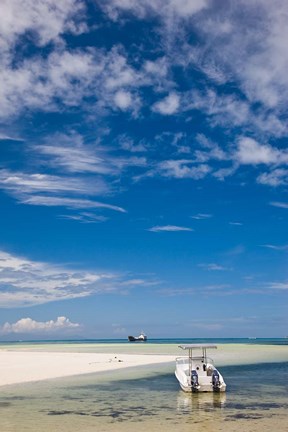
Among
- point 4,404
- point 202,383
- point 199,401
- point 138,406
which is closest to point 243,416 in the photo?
point 199,401

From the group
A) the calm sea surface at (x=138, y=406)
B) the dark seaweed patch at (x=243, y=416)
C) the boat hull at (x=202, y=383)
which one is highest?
the boat hull at (x=202, y=383)

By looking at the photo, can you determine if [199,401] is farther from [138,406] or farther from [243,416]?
[243,416]

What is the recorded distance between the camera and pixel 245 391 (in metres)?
30.8

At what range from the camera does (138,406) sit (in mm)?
25125

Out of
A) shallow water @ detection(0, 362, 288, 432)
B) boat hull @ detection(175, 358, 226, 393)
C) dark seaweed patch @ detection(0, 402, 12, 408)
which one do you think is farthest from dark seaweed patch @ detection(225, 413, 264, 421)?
dark seaweed patch @ detection(0, 402, 12, 408)

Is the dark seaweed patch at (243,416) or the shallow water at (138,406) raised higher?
the dark seaweed patch at (243,416)

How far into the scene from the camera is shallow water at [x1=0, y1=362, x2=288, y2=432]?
793 inches

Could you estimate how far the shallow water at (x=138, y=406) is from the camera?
2014 cm

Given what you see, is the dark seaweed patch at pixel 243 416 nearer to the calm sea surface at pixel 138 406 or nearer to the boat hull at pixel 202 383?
the calm sea surface at pixel 138 406

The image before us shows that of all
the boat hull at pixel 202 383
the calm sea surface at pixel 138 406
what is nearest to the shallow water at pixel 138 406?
the calm sea surface at pixel 138 406

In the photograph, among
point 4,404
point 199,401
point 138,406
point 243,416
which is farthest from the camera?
point 199,401

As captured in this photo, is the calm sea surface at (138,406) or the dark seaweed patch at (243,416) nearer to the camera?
the calm sea surface at (138,406)

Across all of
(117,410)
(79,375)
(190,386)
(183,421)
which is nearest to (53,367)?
(79,375)

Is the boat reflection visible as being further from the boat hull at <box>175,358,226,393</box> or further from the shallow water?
the boat hull at <box>175,358,226,393</box>
